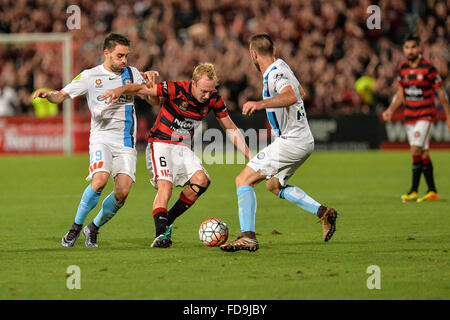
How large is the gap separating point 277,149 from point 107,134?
1.69 metres

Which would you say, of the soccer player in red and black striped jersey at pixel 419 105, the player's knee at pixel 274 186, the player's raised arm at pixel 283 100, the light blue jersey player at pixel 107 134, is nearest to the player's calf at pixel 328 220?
the player's knee at pixel 274 186

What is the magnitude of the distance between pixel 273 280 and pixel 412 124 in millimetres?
6934

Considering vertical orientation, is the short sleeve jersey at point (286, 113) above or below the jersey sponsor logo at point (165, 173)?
above

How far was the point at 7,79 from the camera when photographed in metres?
26.6

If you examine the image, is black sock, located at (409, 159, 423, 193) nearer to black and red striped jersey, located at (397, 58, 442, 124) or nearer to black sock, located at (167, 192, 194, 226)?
black and red striped jersey, located at (397, 58, 442, 124)

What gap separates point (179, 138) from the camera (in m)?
8.23

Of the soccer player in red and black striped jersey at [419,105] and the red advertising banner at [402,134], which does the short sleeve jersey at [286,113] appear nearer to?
the soccer player in red and black striped jersey at [419,105]

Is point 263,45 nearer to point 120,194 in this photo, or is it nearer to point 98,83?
point 98,83

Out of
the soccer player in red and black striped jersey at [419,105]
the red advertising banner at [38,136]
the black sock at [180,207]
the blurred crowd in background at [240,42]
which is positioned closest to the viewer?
the black sock at [180,207]

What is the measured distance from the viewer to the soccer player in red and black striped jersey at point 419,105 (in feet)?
39.9

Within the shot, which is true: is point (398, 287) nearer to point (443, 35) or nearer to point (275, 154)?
point (275, 154)

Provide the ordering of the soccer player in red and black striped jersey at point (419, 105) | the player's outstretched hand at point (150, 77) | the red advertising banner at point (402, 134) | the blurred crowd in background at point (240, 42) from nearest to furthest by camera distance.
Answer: the player's outstretched hand at point (150, 77) < the soccer player in red and black striped jersey at point (419, 105) < the red advertising banner at point (402, 134) < the blurred crowd in background at point (240, 42)

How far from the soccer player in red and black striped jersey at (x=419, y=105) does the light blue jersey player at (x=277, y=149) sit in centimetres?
433

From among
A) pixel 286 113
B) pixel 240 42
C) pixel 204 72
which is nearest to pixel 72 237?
pixel 204 72
